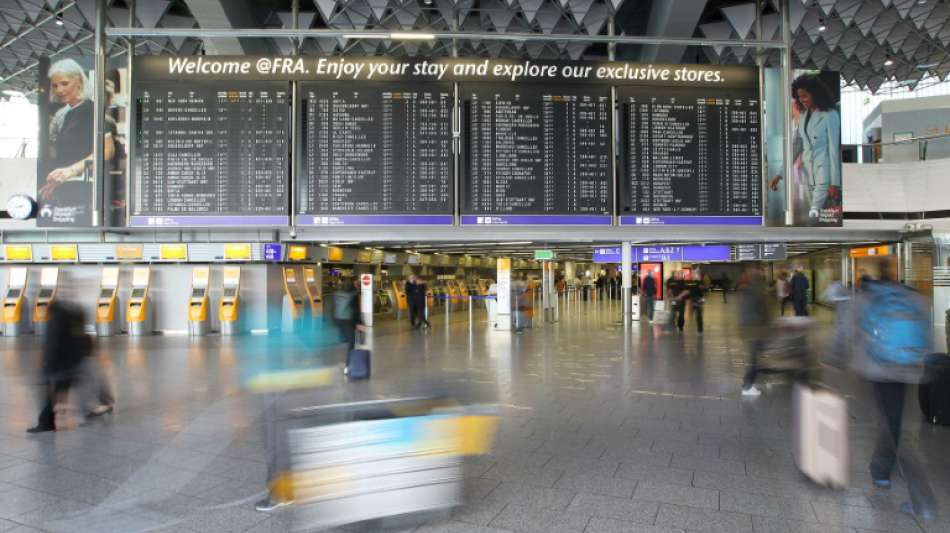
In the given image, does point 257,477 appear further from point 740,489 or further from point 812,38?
point 812,38

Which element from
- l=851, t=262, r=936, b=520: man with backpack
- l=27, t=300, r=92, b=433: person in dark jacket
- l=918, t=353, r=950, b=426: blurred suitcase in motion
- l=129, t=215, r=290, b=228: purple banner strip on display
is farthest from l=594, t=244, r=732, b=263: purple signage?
l=27, t=300, r=92, b=433: person in dark jacket

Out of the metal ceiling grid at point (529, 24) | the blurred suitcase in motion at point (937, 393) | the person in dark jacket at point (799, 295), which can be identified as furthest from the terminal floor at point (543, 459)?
the metal ceiling grid at point (529, 24)

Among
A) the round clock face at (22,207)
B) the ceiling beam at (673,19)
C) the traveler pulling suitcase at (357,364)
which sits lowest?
the traveler pulling suitcase at (357,364)

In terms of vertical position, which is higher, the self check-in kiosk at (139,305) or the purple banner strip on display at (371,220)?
the purple banner strip on display at (371,220)

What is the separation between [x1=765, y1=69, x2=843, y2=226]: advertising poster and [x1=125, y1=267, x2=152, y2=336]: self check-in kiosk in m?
14.7

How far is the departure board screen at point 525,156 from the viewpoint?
31.9ft

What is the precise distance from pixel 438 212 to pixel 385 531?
22.5 feet

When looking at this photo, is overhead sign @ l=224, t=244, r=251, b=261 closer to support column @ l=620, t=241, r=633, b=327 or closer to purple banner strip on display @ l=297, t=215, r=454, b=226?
purple banner strip on display @ l=297, t=215, r=454, b=226

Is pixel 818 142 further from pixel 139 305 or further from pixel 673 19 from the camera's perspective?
pixel 139 305

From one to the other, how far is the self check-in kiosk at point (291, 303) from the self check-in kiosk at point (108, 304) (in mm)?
4254

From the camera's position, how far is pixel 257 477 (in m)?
4.21

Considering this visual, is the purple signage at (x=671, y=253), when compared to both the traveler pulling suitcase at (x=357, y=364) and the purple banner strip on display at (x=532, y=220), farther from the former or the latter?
the traveler pulling suitcase at (x=357, y=364)

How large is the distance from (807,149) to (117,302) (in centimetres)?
1638

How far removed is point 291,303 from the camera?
15.5 metres
